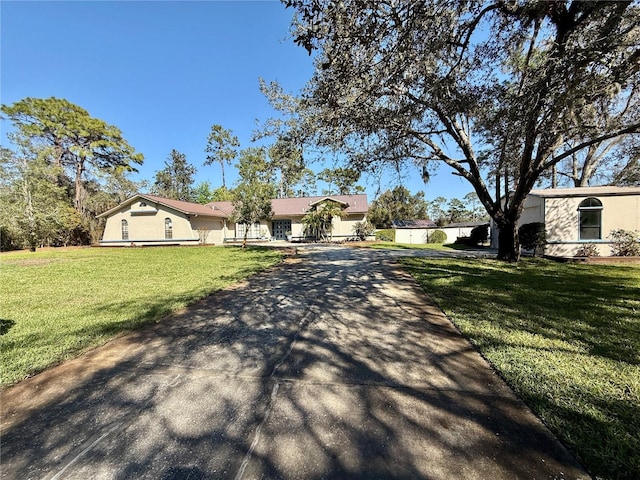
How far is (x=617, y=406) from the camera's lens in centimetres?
236

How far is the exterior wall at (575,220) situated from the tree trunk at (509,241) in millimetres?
3157

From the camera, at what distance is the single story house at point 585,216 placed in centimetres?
1250

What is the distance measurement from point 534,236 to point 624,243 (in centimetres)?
333

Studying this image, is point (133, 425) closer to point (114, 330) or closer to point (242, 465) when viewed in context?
point (242, 465)

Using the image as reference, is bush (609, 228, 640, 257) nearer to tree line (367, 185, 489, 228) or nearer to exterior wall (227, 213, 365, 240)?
exterior wall (227, 213, 365, 240)

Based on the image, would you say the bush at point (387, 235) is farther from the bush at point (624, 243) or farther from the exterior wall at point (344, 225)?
the bush at point (624, 243)

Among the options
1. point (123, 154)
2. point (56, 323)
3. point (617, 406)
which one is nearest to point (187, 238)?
point (123, 154)

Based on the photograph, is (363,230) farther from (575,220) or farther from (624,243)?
(624,243)

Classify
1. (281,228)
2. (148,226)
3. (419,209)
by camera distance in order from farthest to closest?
(419,209) → (281,228) → (148,226)

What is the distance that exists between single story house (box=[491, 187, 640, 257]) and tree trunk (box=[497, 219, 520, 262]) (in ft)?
10.2

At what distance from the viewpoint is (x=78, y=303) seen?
6.04 meters

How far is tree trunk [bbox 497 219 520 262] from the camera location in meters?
11.6

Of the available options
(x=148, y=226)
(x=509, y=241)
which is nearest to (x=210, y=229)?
(x=148, y=226)

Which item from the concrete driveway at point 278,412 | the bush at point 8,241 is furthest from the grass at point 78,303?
the bush at point 8,241
